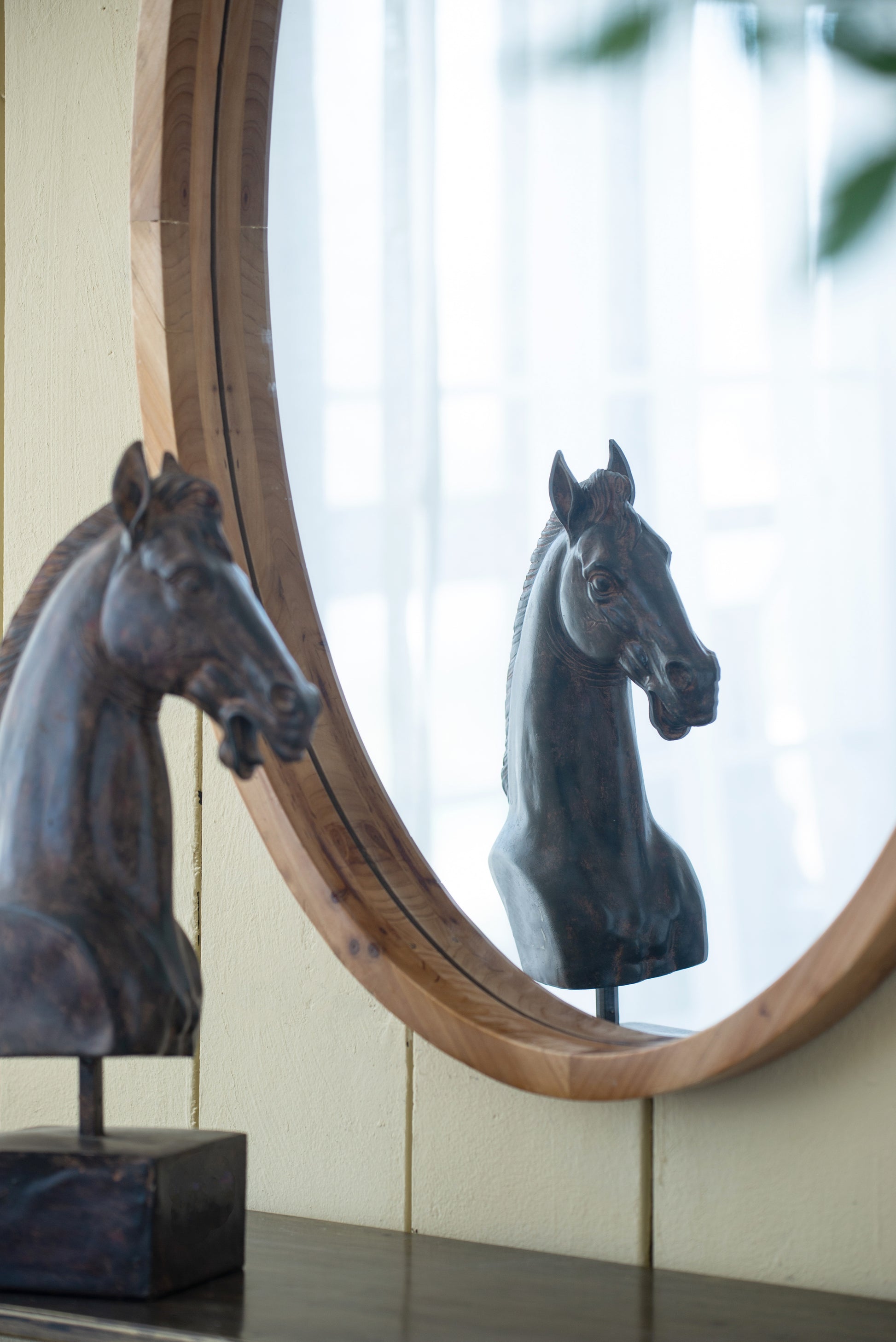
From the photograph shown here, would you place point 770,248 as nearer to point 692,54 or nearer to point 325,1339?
point 692,54

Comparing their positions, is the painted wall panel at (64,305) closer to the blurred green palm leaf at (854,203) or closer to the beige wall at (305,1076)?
the beige wall at (305,1076)

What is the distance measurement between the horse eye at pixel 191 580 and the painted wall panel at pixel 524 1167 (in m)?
0.33

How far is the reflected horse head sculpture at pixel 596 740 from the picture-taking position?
746mm

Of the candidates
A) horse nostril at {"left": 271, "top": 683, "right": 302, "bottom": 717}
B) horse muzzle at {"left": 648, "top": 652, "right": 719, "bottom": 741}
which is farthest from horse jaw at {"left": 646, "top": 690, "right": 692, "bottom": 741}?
horse nostril at {"left": 271, "top": 683, "right": 302, "bottom": 717}

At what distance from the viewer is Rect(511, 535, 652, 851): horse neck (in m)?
0.77

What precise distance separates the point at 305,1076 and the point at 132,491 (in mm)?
403

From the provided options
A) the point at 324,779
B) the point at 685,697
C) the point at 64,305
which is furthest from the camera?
the point at 64,305

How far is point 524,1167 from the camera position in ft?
2.59

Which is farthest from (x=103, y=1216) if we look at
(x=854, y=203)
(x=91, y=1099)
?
(x=854, y=203)

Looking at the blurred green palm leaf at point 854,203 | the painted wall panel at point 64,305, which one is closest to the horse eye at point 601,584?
the blurred green palm leaf at point 854,203

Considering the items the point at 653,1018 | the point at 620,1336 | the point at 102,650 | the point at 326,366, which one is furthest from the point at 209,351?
the point at 620,1336

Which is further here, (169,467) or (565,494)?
(565,494)

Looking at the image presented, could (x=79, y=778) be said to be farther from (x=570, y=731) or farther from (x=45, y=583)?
(x=570, y=731)

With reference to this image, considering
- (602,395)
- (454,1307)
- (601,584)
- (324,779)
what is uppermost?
(602,395)
